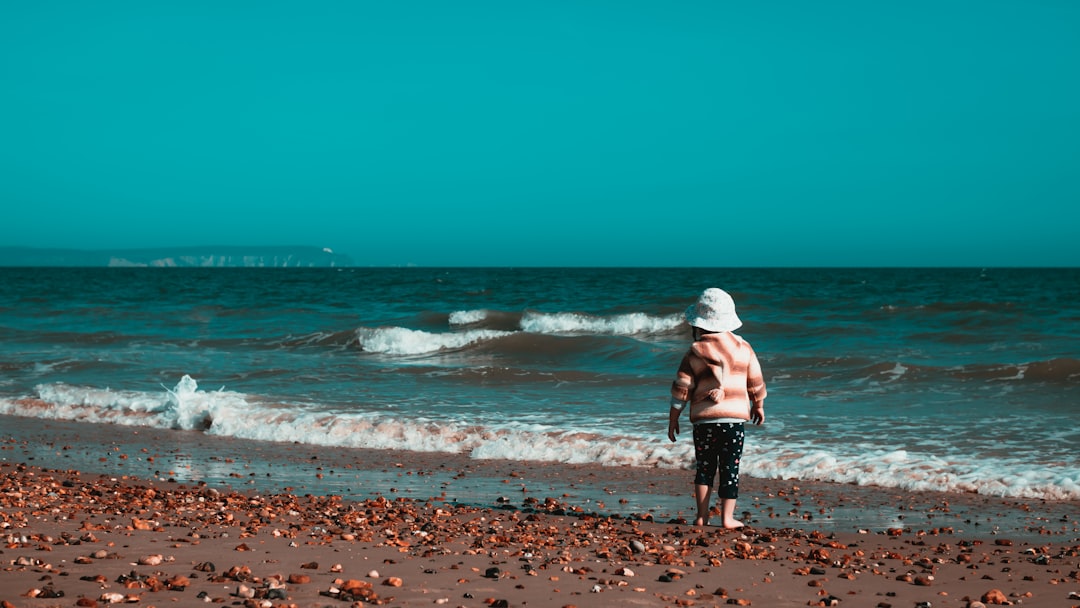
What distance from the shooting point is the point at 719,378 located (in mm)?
6469

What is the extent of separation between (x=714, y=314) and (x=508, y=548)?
1.92 meters

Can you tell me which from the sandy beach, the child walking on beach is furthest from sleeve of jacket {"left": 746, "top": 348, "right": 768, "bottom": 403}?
the sandy beach

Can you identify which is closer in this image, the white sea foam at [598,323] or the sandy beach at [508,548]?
the sandy beach at [508,548]

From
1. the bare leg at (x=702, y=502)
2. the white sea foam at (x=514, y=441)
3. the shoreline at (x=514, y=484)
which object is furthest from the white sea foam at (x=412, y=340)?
the bare leg at (x=702, y=502)

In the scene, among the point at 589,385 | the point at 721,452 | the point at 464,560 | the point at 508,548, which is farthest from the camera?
the point at 589,385

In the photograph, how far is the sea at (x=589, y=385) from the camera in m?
9.65

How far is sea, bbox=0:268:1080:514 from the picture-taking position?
965 centimetres

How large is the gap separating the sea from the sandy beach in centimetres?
128

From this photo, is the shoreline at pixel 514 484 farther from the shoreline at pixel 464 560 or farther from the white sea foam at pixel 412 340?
the white sea foam at pixel 412 340

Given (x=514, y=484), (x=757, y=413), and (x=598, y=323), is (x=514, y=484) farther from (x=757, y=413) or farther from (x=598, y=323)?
(x=598, y=323)

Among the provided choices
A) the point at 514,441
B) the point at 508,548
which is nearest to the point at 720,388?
the point at 508,548

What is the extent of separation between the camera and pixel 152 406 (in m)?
13.2

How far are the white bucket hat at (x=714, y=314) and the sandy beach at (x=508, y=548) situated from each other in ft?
4.12

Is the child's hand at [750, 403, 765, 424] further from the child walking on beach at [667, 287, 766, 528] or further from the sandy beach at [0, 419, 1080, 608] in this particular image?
the sandy beach at [0, 419, 1080, 608]
